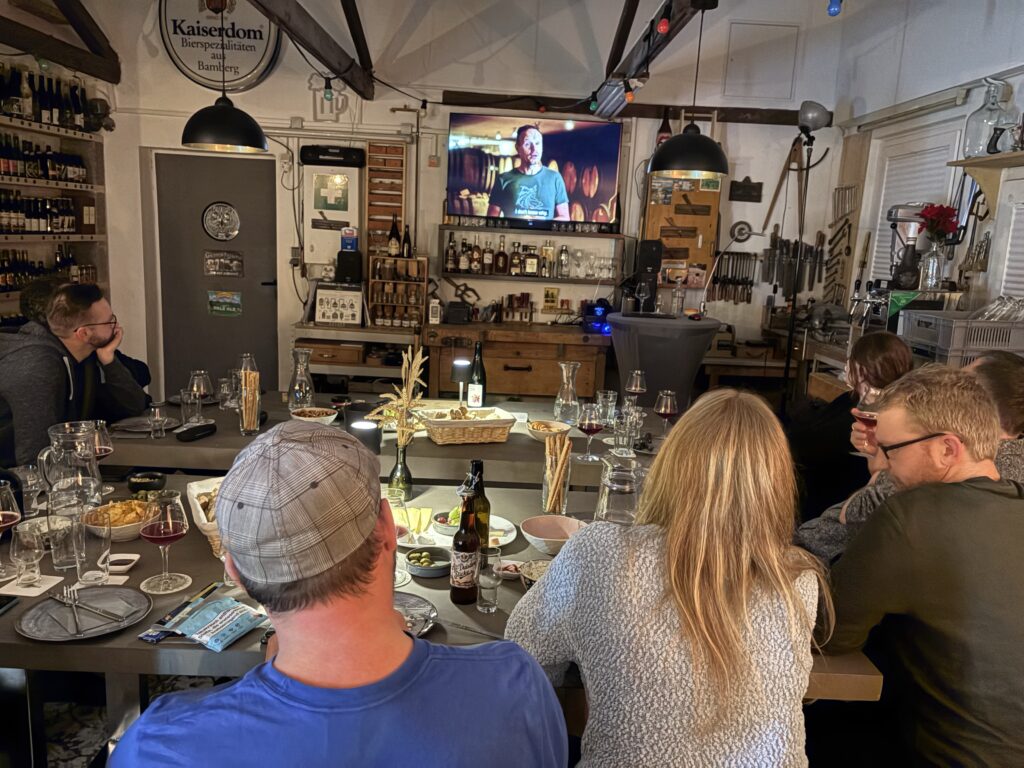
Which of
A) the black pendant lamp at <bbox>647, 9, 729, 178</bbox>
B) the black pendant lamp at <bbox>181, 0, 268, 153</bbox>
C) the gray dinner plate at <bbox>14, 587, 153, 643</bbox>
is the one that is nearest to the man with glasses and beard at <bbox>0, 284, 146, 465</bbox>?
the black pendant lamp at <bbox>181, 0, 268, 153</bbox>

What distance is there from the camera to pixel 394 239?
20.4 feet

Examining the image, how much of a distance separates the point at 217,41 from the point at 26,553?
5534 mm

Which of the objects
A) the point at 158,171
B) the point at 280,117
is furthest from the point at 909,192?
the point at 158,171

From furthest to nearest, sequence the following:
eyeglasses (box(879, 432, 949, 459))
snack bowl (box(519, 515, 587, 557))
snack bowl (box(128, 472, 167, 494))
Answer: snack bowl (box(128, 472, 167, 494)) < snack bowl (box(519, 515, 587, 557)) < eyeglasses (box(879, 432, 949, 459))

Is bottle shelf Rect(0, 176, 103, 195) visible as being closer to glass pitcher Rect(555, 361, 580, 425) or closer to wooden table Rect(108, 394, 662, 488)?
wooden table Rect(108, 394, 662, 488)

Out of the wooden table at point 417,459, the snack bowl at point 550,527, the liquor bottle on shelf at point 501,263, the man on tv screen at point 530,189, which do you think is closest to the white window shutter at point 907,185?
the man on tv screen at point 530,189

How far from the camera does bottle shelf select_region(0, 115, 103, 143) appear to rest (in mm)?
4599

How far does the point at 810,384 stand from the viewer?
17.1 feet

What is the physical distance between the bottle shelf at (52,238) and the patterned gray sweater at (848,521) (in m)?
5.07

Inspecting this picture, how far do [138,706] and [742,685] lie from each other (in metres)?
1.45

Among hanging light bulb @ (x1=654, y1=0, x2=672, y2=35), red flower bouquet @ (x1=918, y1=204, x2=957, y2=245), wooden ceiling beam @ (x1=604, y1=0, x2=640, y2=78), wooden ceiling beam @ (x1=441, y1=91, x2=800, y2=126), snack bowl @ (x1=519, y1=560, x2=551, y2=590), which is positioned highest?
wooden ceiling beam @ (x1=604, y1=0, x2=640, y2=78)

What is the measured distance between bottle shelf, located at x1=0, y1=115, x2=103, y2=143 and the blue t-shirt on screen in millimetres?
4958

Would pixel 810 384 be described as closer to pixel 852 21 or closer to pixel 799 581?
pixel 852 21

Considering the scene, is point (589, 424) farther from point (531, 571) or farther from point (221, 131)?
point (221, 131)
